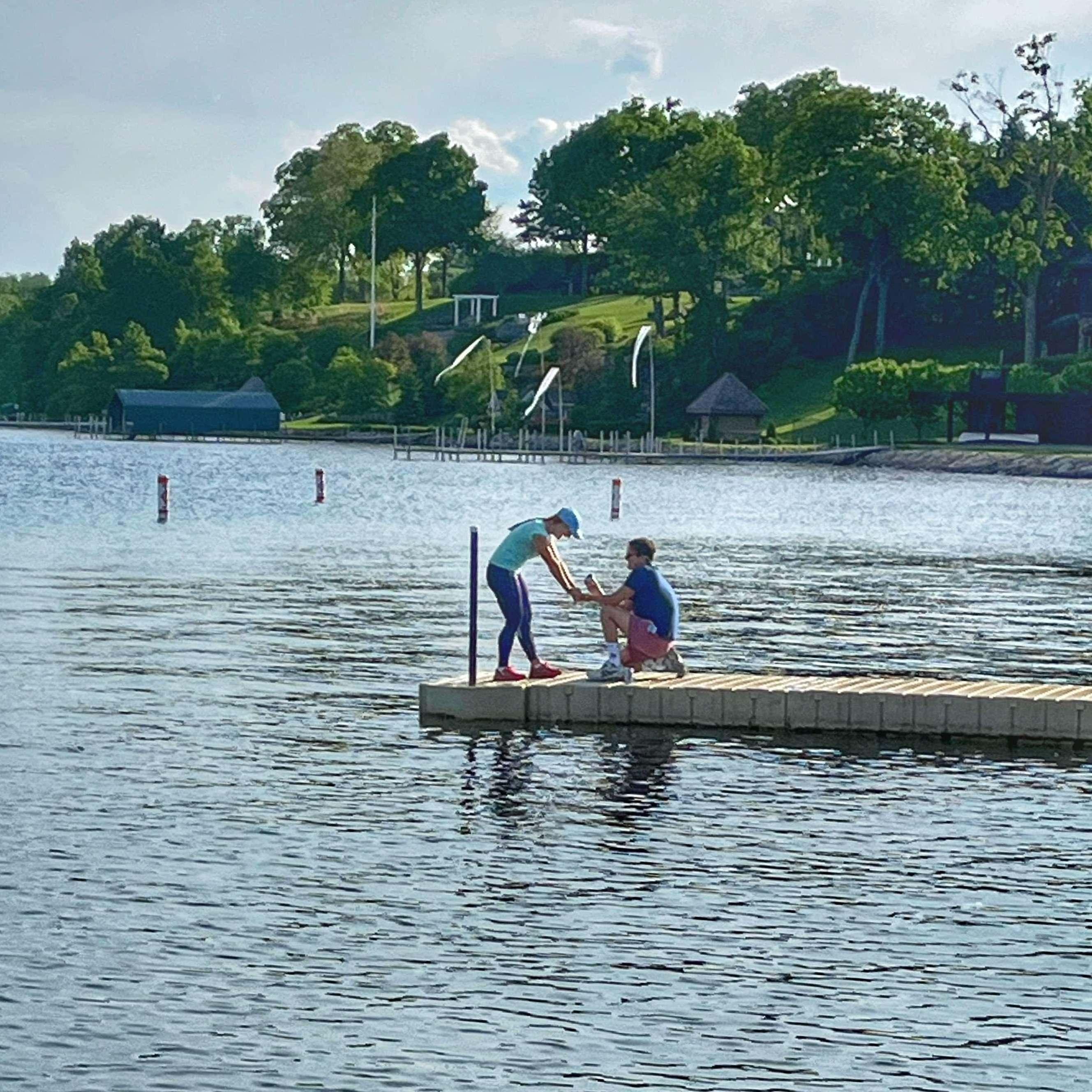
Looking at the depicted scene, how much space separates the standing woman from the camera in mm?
26094

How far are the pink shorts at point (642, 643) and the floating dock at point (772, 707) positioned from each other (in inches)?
11.8

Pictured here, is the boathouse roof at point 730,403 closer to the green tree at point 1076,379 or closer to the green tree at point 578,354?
the green tree at point 578,354

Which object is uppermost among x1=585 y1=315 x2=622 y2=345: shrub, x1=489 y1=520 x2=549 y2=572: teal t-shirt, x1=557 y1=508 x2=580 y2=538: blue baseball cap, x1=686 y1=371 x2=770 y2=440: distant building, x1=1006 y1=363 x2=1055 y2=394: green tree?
x1=585 y1=315 x2=622 y2=345: shrub

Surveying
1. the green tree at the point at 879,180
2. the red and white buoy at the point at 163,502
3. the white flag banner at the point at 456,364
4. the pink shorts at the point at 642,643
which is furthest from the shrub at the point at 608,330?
the pink shorts at the point at 642,643

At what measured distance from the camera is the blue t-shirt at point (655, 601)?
2673 cm

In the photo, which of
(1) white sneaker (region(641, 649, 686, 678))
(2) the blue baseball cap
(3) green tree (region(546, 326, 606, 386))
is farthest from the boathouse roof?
(2) the blue baseball cap

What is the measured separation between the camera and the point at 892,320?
6954 inches

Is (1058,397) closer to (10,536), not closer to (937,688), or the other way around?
(10,536)

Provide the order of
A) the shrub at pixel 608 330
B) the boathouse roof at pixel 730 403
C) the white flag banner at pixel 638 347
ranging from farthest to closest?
1. the shrub at pixel 608 330
2. the boathouse roof at pixel 730 403
3. the white flag banner at pixel 638 347

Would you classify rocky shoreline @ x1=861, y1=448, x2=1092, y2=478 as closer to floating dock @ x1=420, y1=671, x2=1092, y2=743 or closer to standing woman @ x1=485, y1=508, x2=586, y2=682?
floating dock @ x1=420, y1=671, x2=1092, y2=743

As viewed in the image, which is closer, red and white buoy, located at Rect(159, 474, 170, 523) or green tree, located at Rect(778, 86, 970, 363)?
red and white buoy, located at Rect(159, 474, 170, 523)

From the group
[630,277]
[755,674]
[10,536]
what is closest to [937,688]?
[755,674]

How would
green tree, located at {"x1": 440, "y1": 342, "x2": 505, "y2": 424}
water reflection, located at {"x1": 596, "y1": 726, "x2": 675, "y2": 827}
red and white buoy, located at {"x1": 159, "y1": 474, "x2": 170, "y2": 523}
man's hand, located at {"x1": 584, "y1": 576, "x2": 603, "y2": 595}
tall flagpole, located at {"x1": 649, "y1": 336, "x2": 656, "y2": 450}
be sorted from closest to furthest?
1. water reflection, located at {"x1": 596, "y1": 726, "x2": 675, "y2": 827}
2. man's hand, located at {"x1": 584, "y1": 576, "x2": 603, "y2": 595}
3. red and white buoy, located at {"x1": 159, "y1": 474, "x2": 170, "y2": 523}
4. tall flagpole, located at {"x1": 649, "y1": 336, "x2": 656, "y2": 450}
5. green tree, located at {"x1": 440, "y1": 342, "x2": 505, "y2": 424}

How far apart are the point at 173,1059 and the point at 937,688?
50.5ft
